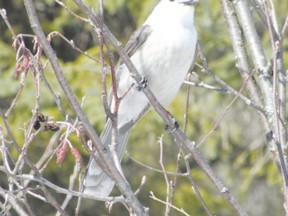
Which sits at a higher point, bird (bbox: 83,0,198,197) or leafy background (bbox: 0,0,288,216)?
bird (bbox: 83,0,198,197)

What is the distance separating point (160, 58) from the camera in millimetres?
4098

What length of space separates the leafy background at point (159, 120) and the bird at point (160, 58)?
215 cm

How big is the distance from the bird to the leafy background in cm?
215

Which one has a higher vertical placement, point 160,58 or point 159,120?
point 160,58

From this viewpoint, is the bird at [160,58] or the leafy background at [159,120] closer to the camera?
the bird at [160,58]

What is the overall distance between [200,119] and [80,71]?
Answer: 1.49m

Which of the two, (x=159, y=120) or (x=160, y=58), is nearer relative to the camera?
(x=160, y=58)

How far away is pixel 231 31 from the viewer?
4.02m

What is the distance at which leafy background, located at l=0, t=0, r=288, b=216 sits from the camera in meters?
7.36

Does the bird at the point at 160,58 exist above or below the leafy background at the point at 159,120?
above

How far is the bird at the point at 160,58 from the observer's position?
409 cm

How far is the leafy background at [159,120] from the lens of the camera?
24.1 ft

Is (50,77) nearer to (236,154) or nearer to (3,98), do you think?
(3,98)

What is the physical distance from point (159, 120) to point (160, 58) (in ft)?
11.5
